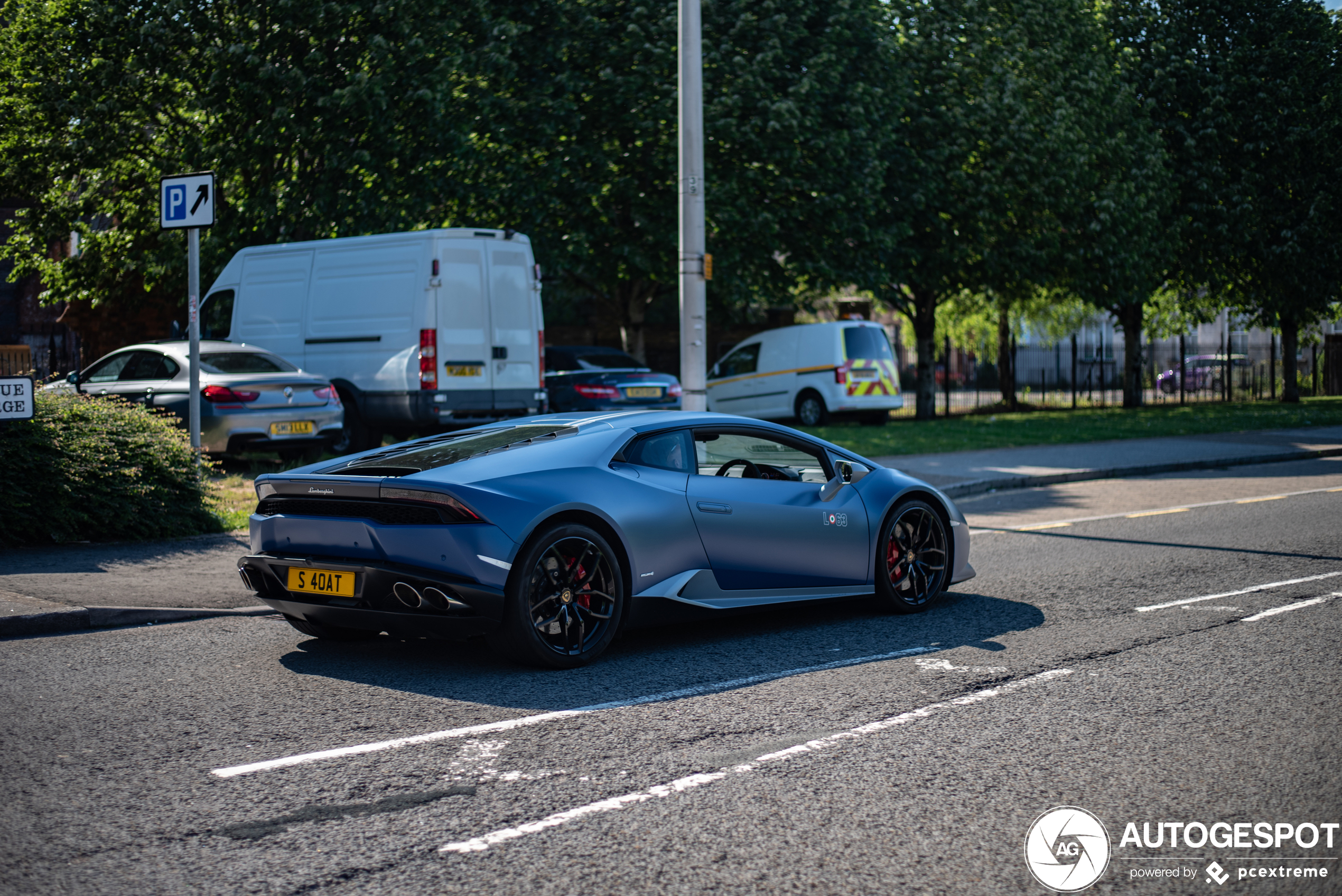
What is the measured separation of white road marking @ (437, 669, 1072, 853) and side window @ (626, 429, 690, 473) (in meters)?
1.88

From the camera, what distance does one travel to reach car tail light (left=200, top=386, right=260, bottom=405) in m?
13.4

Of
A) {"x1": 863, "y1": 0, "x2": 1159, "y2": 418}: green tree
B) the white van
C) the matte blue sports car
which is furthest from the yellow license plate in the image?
{"x1": 863, "y1": 0, "x2": 1159, "y2": 418}: green tree

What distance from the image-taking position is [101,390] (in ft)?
47.3

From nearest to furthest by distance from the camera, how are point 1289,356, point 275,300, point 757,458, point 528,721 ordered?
point 528,721 < point 757,458 < point 275,300 < point 1289,356

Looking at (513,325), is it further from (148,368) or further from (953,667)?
(953,667)

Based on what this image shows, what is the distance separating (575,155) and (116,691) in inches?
708

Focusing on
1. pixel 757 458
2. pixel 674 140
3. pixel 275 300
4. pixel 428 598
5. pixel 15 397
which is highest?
pixel 674 140

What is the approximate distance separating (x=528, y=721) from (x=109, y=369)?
11579 millimetres

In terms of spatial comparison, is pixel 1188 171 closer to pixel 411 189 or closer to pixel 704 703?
pixel 411 189

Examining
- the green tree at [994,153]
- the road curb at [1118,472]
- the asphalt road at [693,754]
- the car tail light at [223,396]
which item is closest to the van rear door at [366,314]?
the car tail light at [223,396]

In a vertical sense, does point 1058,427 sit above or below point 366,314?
below

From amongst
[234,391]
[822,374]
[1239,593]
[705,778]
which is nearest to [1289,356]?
[822,374]

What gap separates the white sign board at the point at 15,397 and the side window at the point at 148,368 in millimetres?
5447

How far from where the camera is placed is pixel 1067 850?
367 cm
